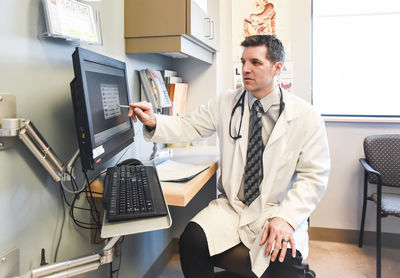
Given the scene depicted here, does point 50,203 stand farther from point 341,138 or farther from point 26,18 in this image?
point 341,138

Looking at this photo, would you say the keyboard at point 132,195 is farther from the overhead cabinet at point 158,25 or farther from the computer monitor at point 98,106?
the overhead cabinet at point 158,25

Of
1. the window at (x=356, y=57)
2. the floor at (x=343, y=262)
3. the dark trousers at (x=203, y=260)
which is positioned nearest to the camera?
the dark trousers at (x=203, y=260)

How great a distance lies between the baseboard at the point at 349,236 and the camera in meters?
2.62


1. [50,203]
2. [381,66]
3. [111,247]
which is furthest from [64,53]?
[381,66]

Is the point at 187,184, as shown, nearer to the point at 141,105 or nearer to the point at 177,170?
the point at 177,170

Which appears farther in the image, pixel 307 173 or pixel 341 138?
pixel 341 138

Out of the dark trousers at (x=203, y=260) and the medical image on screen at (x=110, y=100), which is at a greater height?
the medical image on screen at (x=110, y=100)

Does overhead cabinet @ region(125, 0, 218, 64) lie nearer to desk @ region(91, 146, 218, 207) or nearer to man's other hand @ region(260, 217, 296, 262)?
desk @ region(91, 146, 218, 207)

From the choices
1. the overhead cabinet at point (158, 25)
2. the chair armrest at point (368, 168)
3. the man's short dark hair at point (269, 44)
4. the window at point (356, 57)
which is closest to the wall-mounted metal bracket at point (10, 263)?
the overhead cabinet at point (158, 25)

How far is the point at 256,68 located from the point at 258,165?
451 mm

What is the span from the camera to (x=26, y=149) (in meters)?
1.02

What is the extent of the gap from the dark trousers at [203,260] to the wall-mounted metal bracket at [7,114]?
81 cm

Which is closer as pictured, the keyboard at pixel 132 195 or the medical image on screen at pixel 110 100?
the keyboard at pixel 132 195

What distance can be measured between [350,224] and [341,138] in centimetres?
67
